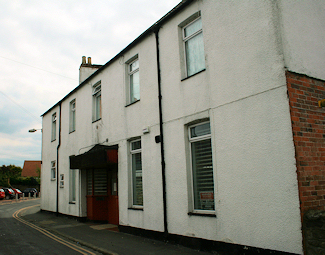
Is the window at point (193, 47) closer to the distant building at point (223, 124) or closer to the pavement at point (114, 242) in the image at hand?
the distant building at point (223, 124)

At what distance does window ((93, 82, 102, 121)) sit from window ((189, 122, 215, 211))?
21.2 feet

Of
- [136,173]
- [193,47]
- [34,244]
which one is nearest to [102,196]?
[136,173]

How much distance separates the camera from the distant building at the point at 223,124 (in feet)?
17.3

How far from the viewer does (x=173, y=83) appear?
26.7 feet

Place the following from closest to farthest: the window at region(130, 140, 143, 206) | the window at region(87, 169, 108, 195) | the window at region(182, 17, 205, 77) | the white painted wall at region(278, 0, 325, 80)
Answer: the white painted wall at region(278, 0, 325, 80) < the window at region(182, 17, 205, 77) < the window at region(130, 140, 143, 206) < the window at region(87, 169, 108, 195)

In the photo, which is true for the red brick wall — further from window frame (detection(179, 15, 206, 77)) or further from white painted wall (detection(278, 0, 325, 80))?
window frame (detection(179, 15, 206, 77))

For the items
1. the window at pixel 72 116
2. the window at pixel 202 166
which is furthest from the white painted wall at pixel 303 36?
the window at pixel 72 116

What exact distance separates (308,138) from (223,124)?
1.77 m

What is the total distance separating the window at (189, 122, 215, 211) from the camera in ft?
23.1

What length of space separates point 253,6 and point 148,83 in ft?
13.6

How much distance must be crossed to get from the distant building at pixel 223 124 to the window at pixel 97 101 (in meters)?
1.74

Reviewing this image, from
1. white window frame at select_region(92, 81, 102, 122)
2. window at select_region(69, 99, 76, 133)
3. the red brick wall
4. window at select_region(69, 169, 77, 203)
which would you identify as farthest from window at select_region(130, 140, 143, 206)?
window at select_region(69, 99, 76, 133)

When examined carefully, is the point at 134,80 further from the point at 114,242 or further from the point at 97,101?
the point at 114,242

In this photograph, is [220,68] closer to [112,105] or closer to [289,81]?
[289,81]
